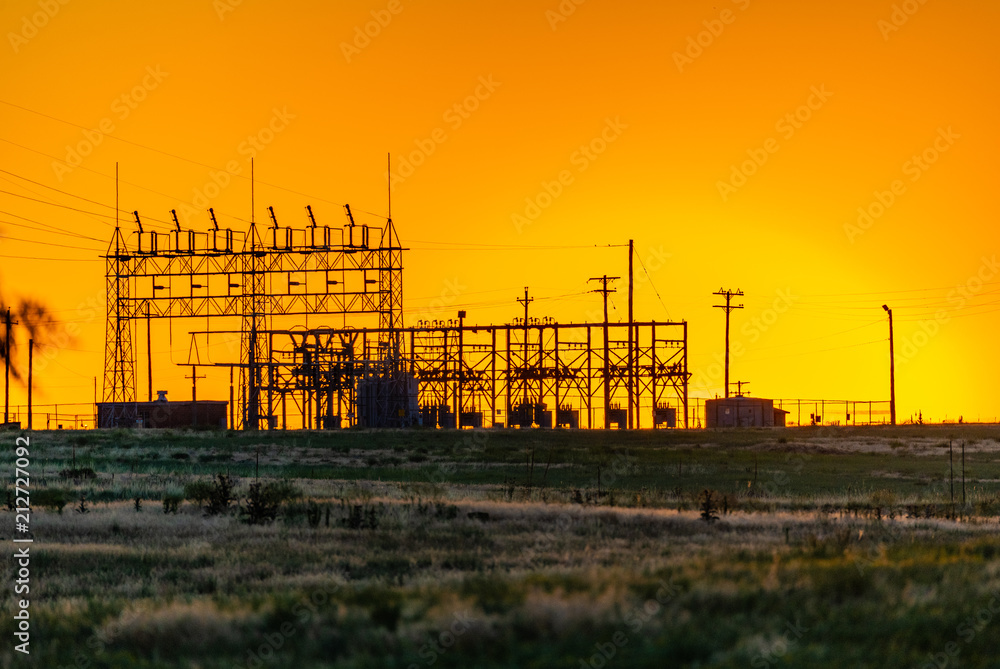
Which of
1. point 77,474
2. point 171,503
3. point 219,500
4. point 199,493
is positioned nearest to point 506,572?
point 219,500

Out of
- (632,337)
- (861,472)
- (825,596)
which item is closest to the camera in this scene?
(825,596)

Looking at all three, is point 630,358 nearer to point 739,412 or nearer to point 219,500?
point 739,412

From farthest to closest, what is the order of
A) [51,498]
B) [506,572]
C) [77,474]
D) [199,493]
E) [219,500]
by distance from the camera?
[77,474] → [199,493] → [51,498] → [219,500] → [506,572]

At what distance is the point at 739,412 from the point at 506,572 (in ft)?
274

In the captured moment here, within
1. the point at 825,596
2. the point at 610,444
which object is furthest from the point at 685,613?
the point at 610,444

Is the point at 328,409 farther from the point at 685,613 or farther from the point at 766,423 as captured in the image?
the point at 685,613

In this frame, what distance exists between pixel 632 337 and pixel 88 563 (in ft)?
227

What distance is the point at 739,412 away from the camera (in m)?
98.4

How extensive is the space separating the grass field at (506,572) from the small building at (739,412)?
58.7 meters

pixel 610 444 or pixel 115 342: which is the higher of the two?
pixel 115 342

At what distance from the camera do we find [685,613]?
12430 millimetres

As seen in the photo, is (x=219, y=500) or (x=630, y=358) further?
(x=630, y=358)

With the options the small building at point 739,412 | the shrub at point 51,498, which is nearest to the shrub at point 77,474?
the shrub at point 51,498

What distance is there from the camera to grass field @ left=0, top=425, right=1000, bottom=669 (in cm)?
1184
